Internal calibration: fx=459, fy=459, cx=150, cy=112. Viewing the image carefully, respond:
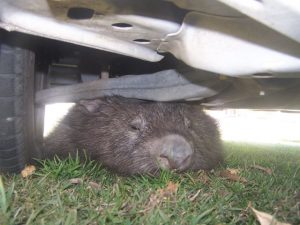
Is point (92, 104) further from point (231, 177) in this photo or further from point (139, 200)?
point (139, 200)

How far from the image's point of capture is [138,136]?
3994 mm

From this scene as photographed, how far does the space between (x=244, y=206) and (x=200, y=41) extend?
943mm

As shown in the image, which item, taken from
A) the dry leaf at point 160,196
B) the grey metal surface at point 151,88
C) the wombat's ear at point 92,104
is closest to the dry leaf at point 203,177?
the dry leaf at point 160,196

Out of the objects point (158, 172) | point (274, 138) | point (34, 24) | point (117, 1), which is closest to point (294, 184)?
point (158, 172)

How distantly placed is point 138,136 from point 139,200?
1.55 m

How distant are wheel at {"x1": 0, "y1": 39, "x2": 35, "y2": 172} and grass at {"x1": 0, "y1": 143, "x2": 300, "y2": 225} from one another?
1.47 ft

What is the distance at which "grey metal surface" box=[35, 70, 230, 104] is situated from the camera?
3.52 m

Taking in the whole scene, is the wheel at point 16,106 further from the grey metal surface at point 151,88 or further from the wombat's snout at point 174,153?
the wombat's snout at point 174,153

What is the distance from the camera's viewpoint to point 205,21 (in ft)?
7.85

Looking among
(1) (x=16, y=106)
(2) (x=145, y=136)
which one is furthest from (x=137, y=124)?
(1) (x=16, y=106)

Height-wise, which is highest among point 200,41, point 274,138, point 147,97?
point 200,41

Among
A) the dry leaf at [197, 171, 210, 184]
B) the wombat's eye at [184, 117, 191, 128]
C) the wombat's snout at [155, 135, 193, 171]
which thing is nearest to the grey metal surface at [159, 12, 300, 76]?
the dry leaf at [197, 171, 210, 184]

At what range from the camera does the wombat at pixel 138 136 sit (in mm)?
3689

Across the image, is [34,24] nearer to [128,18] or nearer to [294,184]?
[128,18]
